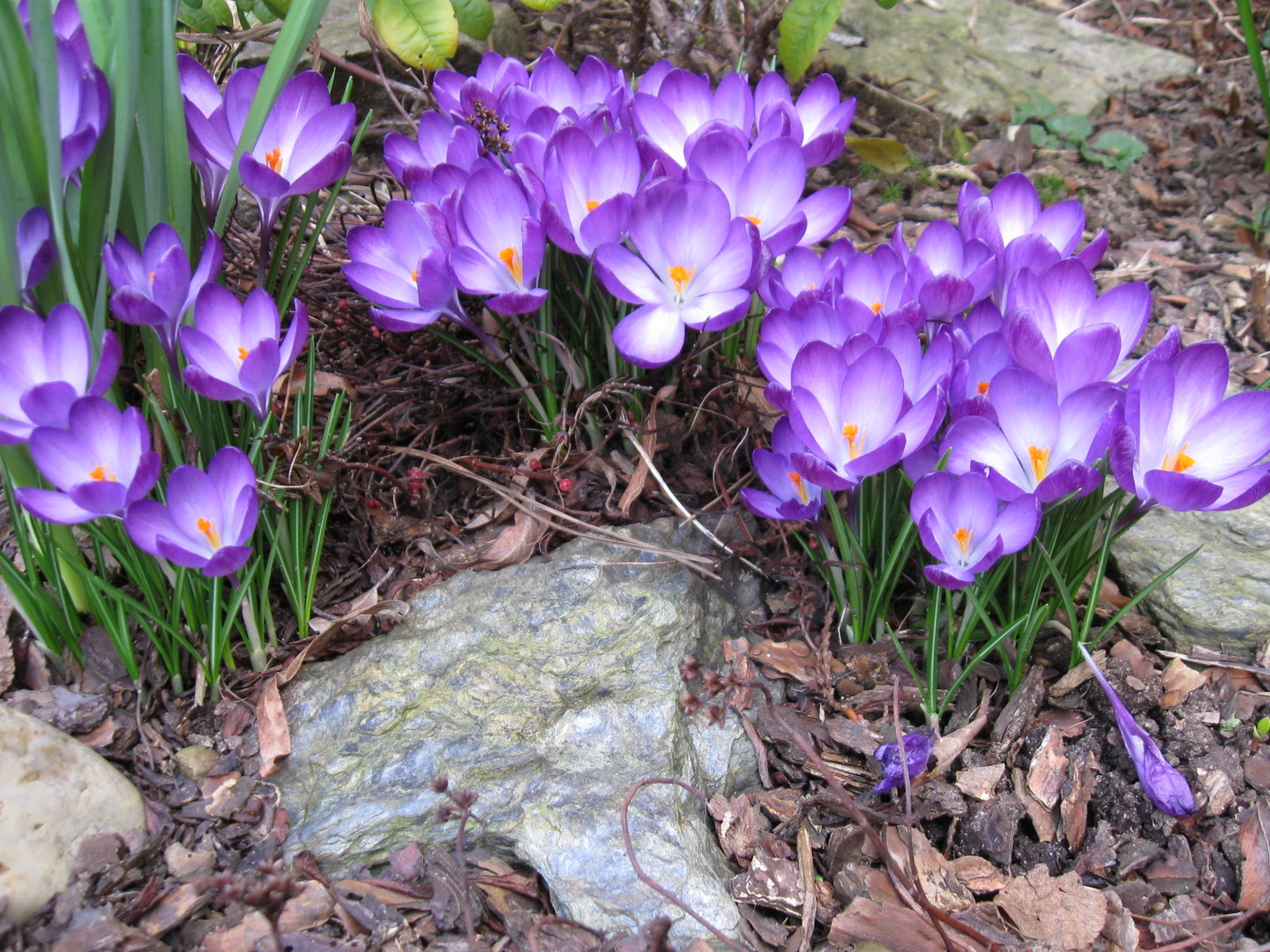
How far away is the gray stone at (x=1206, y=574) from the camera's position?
1677 millimetres

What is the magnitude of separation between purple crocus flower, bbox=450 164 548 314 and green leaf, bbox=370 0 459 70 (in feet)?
2.17

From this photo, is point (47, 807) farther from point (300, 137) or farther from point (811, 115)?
point (811, 115)

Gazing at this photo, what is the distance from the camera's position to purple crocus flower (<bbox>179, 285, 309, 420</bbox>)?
133 centimetres

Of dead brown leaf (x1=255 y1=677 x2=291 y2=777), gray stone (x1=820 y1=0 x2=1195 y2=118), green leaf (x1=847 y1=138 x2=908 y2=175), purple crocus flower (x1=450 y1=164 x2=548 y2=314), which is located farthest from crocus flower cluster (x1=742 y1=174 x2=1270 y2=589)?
gray stone (x1=820 y1=0 x2=1195 y2=118)

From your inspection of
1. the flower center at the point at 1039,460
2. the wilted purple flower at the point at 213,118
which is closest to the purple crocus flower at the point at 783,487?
the flower center at the point at 1039,460

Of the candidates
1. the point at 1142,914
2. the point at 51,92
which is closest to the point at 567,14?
the point at 51,92

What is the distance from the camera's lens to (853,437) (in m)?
1.39

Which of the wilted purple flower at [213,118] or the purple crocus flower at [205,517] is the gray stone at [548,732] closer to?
the purple crocus flower at [205,517]

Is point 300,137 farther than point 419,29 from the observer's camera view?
No

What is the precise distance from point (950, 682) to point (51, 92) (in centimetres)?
159

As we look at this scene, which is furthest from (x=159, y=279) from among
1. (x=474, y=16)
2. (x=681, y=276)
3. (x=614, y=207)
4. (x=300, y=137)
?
(x=474, y=16)

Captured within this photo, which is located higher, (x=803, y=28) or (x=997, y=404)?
(x=803, y=28)

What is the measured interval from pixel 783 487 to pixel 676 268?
1.35ft

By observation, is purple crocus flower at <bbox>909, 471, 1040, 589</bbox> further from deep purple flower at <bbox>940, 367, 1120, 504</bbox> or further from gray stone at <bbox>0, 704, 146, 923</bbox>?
gray stone at <bbox>0, 704, 146, 923</bbox>
